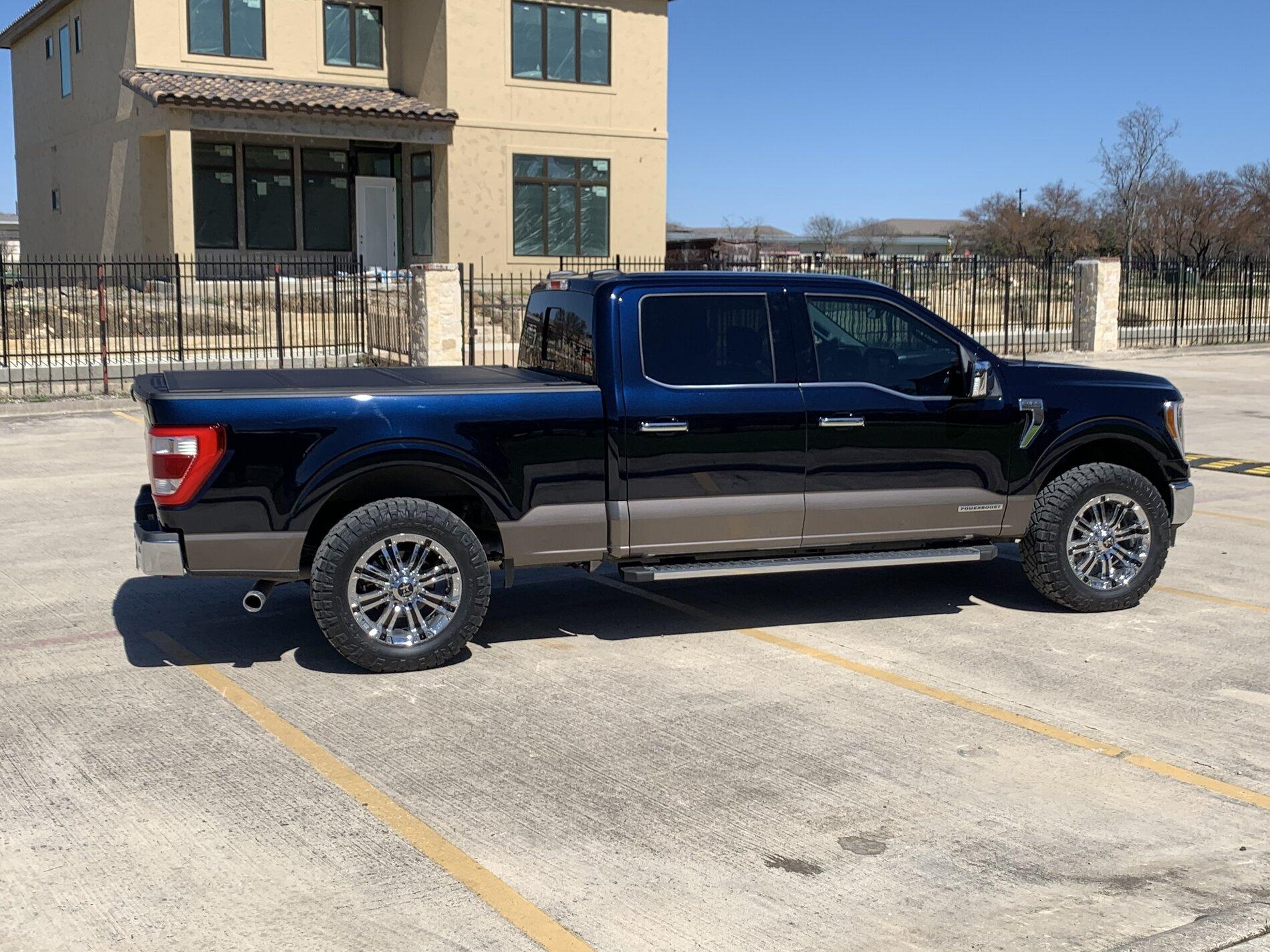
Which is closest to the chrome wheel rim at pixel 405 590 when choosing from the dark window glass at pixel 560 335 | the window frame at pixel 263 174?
the dark window glass at pixel 560 335

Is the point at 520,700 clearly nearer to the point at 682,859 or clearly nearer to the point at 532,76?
the point at 682,859

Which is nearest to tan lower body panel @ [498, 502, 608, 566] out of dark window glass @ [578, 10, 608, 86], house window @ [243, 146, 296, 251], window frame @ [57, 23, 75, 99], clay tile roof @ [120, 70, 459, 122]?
clay tile roof @ [120, 70, 459, 122]

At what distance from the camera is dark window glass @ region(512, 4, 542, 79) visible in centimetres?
2992

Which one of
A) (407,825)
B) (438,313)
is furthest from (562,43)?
(407,825)

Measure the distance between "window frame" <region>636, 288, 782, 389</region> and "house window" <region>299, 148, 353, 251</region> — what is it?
81.9ft

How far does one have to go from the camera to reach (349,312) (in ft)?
85.0

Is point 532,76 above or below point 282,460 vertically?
above

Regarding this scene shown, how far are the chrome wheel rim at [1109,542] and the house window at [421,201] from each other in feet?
79.8

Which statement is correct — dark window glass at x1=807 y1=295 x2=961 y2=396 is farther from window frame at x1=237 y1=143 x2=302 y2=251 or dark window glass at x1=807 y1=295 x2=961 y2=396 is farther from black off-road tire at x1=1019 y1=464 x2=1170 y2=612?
window frame at x1=237 y1=143 x2=302 y2=251

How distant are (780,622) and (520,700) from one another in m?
2.03

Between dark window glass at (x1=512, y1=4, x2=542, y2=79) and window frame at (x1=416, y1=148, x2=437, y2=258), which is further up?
dark window glass at (x1=512, y1=4, x2=542, y2=79)

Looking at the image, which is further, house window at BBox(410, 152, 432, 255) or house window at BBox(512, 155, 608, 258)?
house window at BBox(512, 155, 608, 258)

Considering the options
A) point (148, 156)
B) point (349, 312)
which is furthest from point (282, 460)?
point (148, 156)

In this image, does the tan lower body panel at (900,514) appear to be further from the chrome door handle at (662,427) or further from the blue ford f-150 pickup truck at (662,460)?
the chrome door handle at (662,427)
